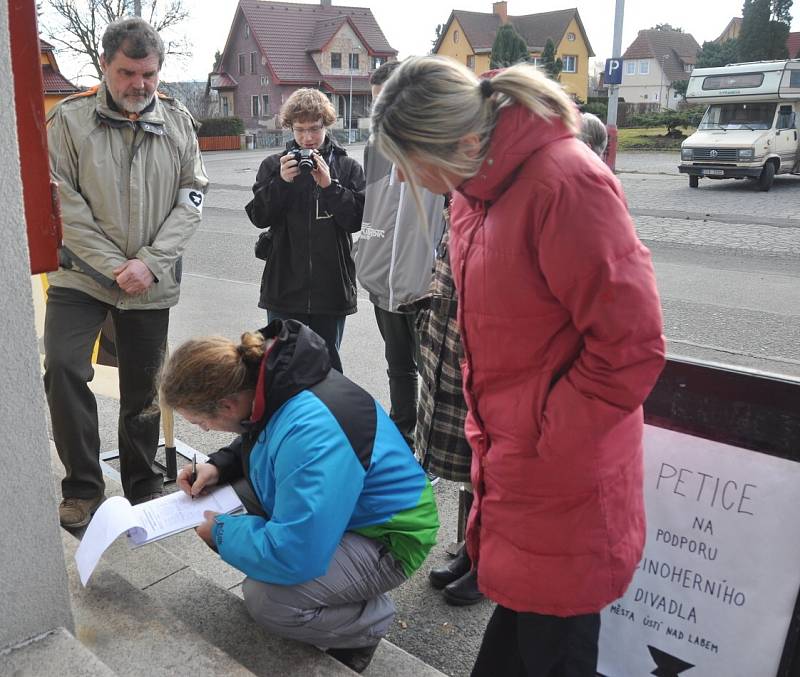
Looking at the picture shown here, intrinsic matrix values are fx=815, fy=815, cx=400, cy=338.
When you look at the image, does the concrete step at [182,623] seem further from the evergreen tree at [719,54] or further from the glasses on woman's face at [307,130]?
the evergreen tree at [719,54]

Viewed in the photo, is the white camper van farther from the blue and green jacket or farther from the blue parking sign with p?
the blue and green jacket

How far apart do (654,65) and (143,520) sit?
73.8 metres

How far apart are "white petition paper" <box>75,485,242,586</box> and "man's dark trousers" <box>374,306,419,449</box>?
1369 mm

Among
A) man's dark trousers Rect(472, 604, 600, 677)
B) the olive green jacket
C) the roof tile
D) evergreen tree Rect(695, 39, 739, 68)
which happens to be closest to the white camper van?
the olive green jacket

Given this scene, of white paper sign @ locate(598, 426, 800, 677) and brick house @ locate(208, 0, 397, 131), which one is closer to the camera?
white paper sign @ locate(598, 426, 800, 677)

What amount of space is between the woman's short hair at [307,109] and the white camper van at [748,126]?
15.8 metres

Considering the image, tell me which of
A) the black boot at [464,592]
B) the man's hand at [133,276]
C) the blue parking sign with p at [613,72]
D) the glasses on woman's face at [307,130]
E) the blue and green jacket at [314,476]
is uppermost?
the blue parking sign with p at [613,72]

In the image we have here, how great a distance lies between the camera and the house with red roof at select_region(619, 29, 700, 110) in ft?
225

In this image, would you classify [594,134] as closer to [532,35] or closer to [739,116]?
[739,116]

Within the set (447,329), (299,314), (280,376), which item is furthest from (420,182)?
(299,314)

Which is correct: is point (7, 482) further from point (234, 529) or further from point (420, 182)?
point (420, 182)

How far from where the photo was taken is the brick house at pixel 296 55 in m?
54.6

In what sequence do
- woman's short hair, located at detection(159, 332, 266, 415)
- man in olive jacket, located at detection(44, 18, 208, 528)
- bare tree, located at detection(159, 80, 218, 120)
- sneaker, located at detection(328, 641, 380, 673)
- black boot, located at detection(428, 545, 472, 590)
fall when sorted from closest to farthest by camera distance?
woman's short hair, located at detection(159, 332, 266, 415), sneaker, located at detection(328, 641, 380, 673), black boot, located at detection(428, 545, 472, 590), man in olive jacket, located at detection(44, 18, 208, 528), bare tree, located at detection(159, 80, 218, 120)

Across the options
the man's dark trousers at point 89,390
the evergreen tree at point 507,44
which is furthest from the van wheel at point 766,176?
the evergreen tree at point 507,44
